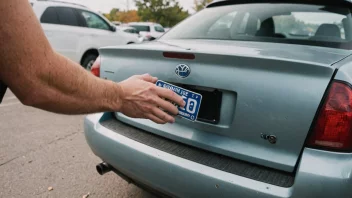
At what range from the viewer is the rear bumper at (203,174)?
3.99 ft

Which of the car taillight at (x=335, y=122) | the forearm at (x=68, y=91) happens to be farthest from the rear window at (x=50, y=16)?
the car taillight at (x=335, y=122)

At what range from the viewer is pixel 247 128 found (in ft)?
4.74

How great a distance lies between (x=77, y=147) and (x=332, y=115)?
259 cm

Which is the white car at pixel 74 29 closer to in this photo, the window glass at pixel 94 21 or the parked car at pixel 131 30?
the window glass at pixel 94 21

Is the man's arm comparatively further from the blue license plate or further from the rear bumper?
the rear bumper

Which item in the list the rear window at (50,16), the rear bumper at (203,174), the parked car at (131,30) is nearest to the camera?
the rear bumper at (203,174)

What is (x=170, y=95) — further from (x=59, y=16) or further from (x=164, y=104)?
(x=59, y=16)

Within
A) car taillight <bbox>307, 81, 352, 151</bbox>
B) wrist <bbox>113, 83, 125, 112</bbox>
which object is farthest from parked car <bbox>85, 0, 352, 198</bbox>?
wrist <bbox>113, 83, 125, 112</bbox>

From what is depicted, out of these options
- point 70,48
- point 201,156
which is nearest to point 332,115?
point 201,156

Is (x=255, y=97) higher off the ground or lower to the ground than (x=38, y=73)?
lower

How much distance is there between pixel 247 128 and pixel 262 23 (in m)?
1.37

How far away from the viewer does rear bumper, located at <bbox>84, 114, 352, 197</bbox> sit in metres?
1.22

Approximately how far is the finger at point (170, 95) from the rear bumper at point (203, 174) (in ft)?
1.10

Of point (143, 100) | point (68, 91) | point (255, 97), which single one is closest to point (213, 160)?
point (255, 97)
